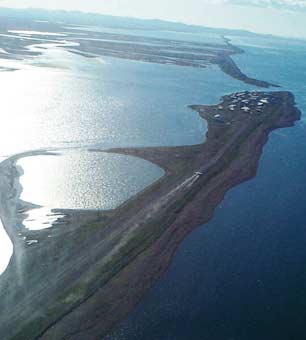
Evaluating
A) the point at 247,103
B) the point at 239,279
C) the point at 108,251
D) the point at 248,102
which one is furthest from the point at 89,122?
the point at 239,279

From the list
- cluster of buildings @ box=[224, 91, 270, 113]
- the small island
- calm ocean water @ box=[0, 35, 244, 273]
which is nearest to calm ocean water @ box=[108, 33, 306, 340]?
the small island

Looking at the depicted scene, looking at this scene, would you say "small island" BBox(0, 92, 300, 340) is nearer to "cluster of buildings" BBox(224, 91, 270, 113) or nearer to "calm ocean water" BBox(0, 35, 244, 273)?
"calm ocean water" BBox(0, 35, 244, 273)

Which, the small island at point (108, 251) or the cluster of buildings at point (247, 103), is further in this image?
the cluster of buildings at point (247, 103)

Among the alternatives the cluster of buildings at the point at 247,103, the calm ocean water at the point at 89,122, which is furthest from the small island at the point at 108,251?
the cluster of buildings at the point at 247,103

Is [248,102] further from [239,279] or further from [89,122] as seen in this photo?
[239,279]

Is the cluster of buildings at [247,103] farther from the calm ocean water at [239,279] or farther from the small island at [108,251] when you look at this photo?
the calm ocean water at [239,279]

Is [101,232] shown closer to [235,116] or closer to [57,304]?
[57,304]

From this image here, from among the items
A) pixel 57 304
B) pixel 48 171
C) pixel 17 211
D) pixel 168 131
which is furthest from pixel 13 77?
pixel 57 304
